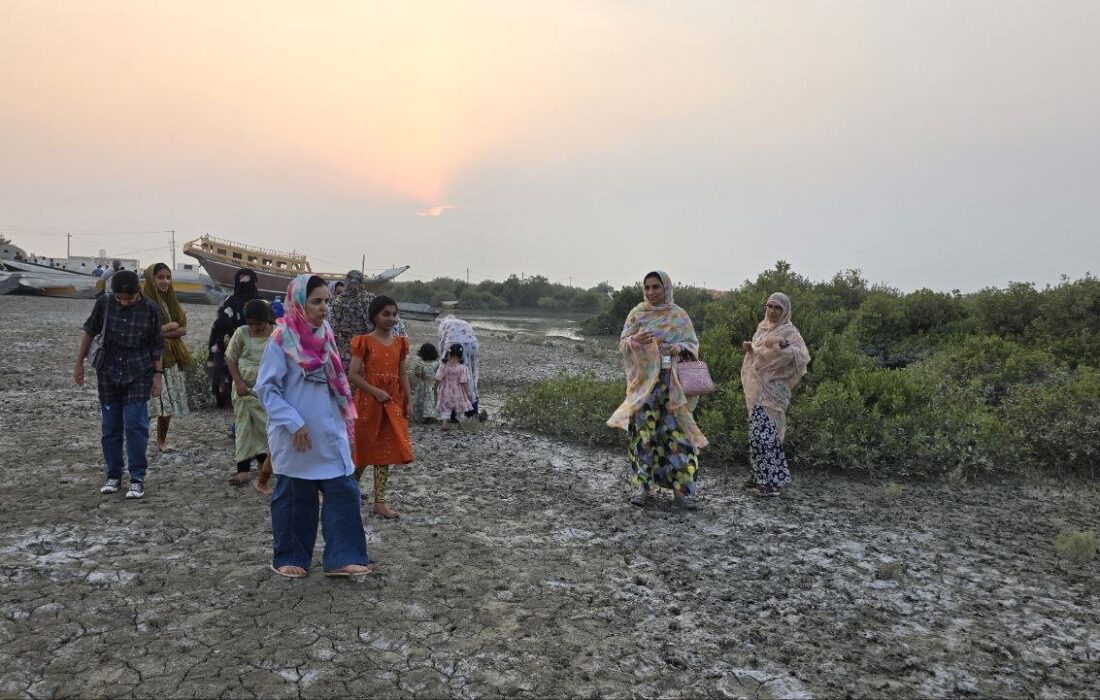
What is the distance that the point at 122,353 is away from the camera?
4.92 m

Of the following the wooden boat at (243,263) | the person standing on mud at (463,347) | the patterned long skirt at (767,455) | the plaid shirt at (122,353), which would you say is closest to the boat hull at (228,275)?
the wooden boat at (243,263)

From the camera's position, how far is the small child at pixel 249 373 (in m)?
5.20

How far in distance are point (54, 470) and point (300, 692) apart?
173 inches

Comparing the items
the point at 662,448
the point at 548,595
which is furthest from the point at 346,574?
the point at 662,448

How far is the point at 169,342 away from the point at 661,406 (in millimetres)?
4285

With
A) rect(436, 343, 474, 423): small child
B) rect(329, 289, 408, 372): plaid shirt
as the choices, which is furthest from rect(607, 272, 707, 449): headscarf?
rect(436, 343, 474, 423): small child

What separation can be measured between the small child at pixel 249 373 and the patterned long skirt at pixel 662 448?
2.99 metres

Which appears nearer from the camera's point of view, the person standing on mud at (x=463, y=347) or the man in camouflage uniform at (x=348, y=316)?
the man in camouflage uniform at (x=348, y=316)

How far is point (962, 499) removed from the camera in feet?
19.7

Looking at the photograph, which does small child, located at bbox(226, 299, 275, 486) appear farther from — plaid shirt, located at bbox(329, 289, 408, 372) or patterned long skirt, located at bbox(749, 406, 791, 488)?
patterned long skirt, located at bbox(749, 406, 791, 488)

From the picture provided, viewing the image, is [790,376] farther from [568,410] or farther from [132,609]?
[132,609]

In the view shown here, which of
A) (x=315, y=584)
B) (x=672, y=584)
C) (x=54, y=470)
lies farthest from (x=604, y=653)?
(x=54, y=470)

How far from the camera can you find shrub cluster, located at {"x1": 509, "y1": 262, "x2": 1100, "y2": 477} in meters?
6.81

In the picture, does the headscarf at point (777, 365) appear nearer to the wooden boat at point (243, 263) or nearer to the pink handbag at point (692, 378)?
the pink handbag at point (692, 378)
